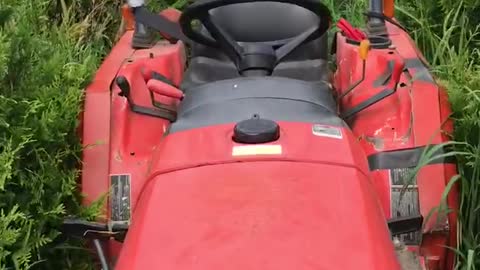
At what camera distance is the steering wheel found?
2.44 metres

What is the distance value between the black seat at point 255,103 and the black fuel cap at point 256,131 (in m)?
0.09

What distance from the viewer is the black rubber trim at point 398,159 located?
92.3 inches

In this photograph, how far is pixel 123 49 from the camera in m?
2.86

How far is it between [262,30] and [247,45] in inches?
6.9

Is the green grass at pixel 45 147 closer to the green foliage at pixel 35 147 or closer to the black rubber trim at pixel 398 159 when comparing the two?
the green foliage at pixel 35 147

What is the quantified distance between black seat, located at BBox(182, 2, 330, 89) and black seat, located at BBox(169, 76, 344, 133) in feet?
1.42

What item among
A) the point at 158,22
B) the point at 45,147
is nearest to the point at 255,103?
the point at 45,147

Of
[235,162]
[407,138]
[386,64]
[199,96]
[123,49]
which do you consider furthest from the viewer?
[123,49]

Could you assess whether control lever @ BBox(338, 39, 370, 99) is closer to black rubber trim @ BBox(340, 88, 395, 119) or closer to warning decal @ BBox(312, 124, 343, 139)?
black rubber trim @ BBox(340, 88, 395, 119)

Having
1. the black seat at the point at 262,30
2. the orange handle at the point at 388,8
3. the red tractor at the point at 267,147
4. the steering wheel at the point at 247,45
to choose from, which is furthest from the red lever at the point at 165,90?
the orange handle at the point at 388,8

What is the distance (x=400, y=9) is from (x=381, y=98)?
1086mm

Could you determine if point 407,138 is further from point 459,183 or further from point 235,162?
point 235,162

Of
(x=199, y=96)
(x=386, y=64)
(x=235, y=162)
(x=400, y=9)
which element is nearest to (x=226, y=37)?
(x=199, y=96)

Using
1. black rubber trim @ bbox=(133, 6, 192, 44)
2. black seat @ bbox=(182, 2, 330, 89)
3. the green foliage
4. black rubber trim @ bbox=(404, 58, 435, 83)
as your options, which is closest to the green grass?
the green foliage
